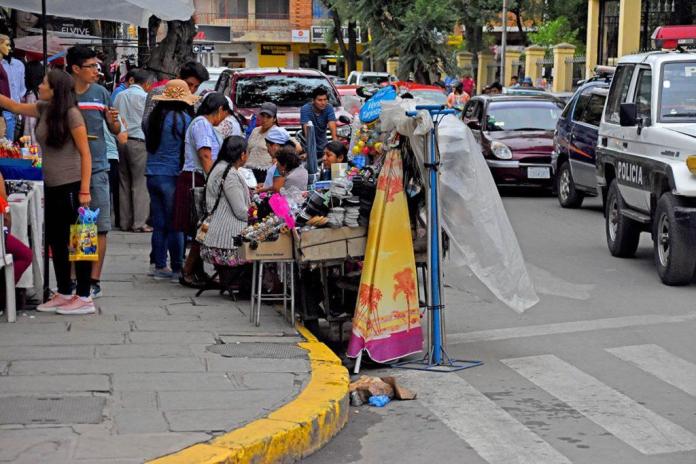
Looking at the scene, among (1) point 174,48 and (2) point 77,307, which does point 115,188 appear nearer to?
(1) point 174,48

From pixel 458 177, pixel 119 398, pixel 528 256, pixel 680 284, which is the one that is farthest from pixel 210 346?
pixel 528 256

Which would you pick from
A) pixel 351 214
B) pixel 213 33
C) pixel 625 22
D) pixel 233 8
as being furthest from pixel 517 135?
pixel 233 8

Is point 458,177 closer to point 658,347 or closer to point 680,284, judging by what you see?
point 658,347

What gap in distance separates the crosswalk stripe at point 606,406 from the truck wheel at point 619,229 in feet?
15.8

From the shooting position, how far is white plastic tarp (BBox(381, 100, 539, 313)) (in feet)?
26.6

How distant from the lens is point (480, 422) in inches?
265


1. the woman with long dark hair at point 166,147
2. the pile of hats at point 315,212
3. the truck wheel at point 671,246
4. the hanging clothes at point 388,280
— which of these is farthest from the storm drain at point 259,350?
the truck wheel at point 671,246

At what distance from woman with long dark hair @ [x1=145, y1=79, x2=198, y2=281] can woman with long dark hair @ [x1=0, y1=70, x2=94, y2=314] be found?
1925 millimetres

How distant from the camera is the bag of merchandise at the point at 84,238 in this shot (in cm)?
865

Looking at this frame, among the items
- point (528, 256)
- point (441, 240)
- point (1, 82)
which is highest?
point (1, 82)

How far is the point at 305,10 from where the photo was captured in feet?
252

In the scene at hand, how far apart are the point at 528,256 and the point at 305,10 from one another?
6536 cm

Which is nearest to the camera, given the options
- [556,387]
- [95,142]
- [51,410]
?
[51,410]

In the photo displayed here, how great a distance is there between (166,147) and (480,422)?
16.6 ft
